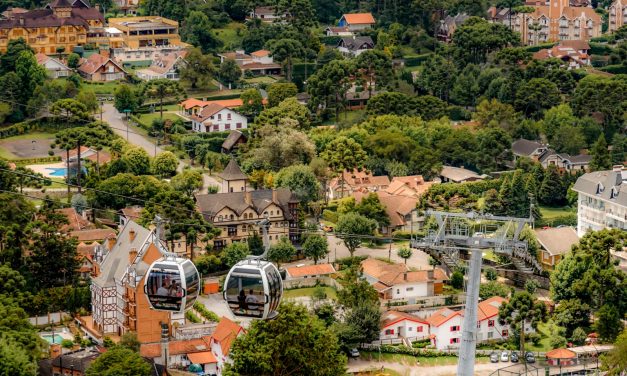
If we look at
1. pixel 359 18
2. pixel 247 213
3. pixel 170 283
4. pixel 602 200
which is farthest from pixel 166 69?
pixel 170 283

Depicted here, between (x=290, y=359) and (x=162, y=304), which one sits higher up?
(x=162, y=304)

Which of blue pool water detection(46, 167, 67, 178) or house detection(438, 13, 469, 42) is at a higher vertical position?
house detection(438, 13, 469, 42)

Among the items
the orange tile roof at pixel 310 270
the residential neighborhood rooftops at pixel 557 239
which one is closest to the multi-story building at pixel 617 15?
the residential neighborhood rooftops at pixel 557 239

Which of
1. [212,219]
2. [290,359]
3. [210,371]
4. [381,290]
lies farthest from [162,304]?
[212,219]

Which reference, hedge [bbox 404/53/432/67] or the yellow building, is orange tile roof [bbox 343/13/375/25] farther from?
the yellow building

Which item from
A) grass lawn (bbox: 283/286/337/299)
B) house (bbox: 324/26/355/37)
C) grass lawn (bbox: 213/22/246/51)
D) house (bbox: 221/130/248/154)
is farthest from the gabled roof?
house (bbox: 324/26/355/37)

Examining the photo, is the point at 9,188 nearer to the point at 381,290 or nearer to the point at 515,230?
the point at 381,290

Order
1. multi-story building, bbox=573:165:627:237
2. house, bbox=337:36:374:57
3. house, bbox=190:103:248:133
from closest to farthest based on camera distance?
multi-story building, bbox=573:165:627:237 → house, bbox=190:103:248:133 → house, bbox=337:36:374:57
